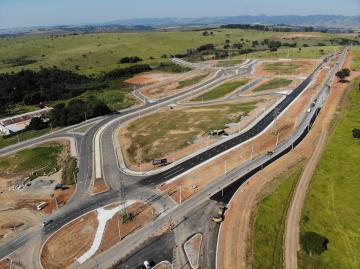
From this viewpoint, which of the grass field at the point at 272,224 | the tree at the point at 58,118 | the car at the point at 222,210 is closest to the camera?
the grass field at the point at 272,224

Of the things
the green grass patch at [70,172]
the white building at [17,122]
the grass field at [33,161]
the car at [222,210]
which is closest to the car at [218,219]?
the car at [222,210]

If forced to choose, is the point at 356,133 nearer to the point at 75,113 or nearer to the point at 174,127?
the point at 174,127

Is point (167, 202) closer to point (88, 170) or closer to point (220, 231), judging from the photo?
point (220, 231)

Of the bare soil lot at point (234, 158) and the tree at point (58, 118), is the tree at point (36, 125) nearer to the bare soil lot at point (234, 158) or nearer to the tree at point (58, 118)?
the tree at point (58, 118)

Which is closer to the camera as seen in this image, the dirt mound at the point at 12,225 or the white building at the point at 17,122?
the dirt mound at the point at 12,225

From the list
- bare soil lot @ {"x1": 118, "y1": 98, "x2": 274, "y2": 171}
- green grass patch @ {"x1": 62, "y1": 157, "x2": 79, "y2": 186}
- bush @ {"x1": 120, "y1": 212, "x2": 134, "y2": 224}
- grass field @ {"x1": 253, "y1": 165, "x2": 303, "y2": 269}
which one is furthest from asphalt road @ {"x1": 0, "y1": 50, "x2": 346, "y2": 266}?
grass field @ {"x1": 253, "y1": 165, "x2": 303, "y2": 269}

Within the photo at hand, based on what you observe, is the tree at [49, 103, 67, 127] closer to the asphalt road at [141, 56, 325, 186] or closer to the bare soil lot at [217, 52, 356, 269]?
the asphalt road at [141, 56, 325, 186]

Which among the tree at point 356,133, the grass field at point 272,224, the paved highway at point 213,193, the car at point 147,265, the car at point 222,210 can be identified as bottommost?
the paved highway at point 213,193
